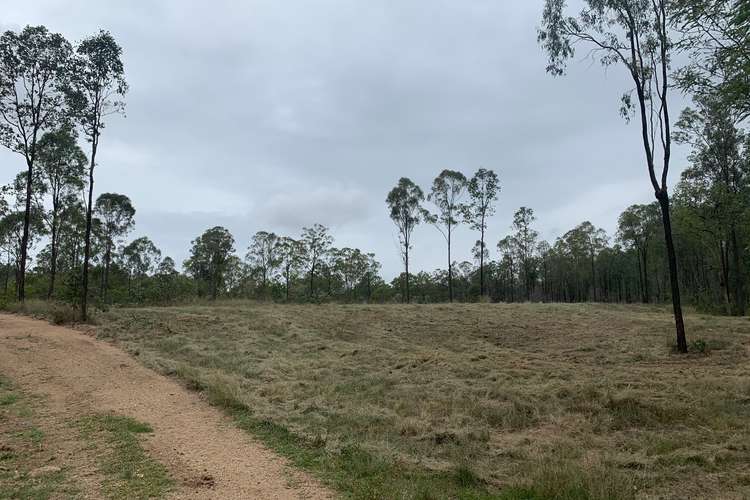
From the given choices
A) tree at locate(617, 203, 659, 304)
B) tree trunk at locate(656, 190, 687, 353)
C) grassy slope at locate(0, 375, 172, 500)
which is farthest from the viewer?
tree at locate(617, 203, 659, 304)

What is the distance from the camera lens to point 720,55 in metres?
7.59

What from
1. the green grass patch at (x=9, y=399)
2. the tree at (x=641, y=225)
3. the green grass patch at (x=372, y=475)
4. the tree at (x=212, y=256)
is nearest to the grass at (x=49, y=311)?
the green grass patch at (x=9, y=399)

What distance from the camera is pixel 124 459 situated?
568cm

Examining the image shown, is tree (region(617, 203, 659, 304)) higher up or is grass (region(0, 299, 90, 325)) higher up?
tree (region(617, 203, 659, 304))

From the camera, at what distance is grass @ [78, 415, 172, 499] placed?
4.84 metres

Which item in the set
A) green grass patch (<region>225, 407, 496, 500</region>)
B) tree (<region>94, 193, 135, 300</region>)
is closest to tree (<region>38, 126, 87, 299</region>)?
tree (<region>94, 193, 135, 300</region>)

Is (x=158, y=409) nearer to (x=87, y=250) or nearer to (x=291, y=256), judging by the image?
(x=87, y=250)

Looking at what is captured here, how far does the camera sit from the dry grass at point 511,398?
5.32 metres

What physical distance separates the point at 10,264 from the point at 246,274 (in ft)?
77.6

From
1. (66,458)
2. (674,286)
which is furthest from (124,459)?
(674,286)

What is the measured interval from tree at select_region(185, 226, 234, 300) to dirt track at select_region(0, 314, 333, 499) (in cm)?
3688

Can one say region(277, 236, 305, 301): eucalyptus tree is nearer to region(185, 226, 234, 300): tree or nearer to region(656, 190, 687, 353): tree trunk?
region(185, 226, 234, 300): tree

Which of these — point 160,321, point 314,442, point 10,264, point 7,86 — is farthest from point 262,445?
point 10,264

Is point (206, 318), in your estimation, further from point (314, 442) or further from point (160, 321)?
point (314, 442)
